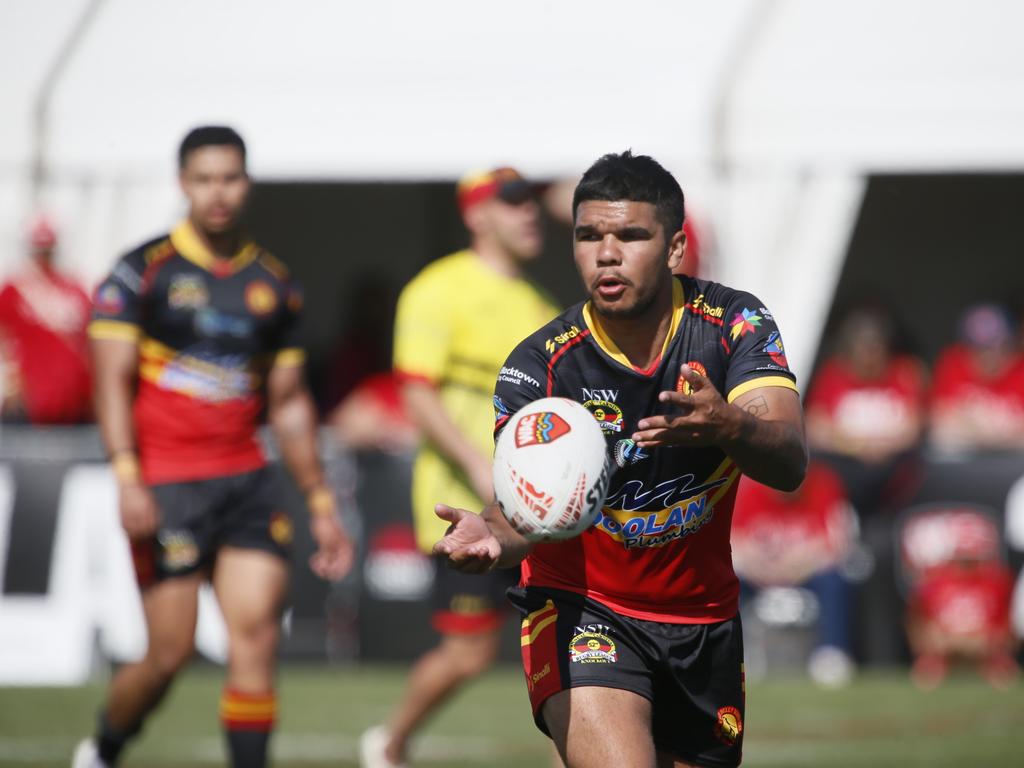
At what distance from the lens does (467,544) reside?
13.9ft

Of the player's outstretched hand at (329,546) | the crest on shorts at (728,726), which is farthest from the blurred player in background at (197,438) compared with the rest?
the crest on shorts at (728,726)

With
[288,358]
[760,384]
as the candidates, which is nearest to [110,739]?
[288,358]

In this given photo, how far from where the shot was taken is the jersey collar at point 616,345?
4.64m

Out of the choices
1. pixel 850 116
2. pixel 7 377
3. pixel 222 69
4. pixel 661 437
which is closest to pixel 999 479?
pixel 850 116

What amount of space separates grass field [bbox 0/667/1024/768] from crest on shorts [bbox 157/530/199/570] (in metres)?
1.73

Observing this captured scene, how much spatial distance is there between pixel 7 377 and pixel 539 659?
29.4 ft

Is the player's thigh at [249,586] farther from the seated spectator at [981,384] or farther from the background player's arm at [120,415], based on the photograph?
the seated spectator at [981,384]

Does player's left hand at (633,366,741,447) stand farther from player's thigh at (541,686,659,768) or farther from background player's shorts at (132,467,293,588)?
background player's shorts at (132,467,293,588)

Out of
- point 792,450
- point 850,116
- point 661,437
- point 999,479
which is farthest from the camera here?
point 850,116

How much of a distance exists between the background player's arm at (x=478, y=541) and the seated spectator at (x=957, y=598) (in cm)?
726

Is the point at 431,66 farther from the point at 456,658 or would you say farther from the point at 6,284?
the point at 456,658

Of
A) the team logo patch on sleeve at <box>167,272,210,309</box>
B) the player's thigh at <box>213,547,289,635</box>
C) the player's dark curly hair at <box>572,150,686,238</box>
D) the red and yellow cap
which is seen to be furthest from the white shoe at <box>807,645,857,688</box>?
the player's dark curly hair at <box>572,150,686,238</box>

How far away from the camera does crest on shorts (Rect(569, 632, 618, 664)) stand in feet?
15.2

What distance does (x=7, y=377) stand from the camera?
502 inches
